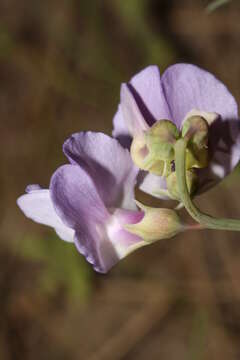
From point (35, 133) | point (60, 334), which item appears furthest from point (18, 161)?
point (60, 334)

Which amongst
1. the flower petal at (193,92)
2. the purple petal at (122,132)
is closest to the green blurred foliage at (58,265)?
the purple petal at (122,132)

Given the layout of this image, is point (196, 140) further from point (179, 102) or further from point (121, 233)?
point (121, 233)

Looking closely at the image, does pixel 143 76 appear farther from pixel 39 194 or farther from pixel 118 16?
pixel 118 16

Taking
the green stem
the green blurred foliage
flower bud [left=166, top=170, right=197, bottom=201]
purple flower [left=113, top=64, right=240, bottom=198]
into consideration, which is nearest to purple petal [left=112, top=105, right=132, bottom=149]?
purple flower [left=113, top=64, right=240, bottom=198]

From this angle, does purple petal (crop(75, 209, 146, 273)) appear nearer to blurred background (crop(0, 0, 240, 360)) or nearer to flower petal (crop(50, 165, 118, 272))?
flower petal (crop(50, 165, 118, 272))

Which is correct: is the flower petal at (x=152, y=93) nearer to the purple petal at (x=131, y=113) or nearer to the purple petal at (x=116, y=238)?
the purple petal at (x=131, y=113)

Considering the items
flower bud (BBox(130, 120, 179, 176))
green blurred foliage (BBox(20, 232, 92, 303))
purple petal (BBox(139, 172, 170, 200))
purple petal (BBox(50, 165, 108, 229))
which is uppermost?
flower bud (BBox(130, 120, 179, 176))
